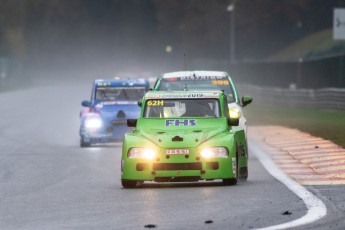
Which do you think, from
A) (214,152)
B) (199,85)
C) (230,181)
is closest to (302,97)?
(199,85)

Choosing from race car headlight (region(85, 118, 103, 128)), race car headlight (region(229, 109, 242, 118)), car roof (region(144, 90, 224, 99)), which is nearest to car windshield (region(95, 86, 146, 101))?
race car headlight (region(85, 118, 103, 128))

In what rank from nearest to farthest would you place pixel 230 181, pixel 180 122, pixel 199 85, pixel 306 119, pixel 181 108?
pixel 230 181
pixel 180 122
pixel 181 108
pixel 199 85
pixel 306 119

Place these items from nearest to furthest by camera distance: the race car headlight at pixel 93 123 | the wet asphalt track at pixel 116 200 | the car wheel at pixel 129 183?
the wet asphalt track at pixel 116 200
the car wheel at pixel 129 183
the race car headlight at pixel 93 123

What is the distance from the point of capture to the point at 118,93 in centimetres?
2930

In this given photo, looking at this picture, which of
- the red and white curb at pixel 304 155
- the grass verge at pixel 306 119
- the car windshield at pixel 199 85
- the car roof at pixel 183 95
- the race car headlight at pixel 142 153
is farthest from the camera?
the grass verge at pixel 306 119

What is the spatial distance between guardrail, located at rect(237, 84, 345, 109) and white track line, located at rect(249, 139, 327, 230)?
21406 mm

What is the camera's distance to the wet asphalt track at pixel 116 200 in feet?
40.2

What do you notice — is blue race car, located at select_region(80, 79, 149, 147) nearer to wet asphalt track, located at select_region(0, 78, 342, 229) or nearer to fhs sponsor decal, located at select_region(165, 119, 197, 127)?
wet asphalt track, located at select_region(0, 78, 342, 229)

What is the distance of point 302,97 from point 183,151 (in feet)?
112

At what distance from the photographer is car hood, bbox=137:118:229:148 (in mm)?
16203

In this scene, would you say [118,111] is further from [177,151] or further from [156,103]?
[177,151]

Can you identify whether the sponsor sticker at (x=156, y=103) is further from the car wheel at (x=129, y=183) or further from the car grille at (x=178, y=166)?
the car grille at (x=178, y=166)

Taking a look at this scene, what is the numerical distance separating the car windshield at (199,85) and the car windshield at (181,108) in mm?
5574

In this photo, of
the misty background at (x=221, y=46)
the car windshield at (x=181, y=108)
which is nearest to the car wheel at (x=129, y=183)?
the car windshield at (x=181, y=108)
